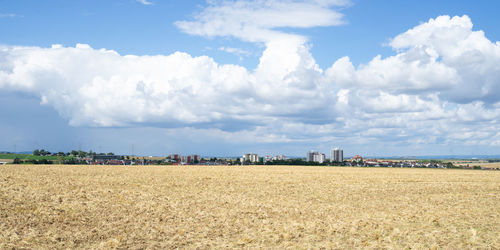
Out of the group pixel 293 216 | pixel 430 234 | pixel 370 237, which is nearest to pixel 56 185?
pixel 293 216

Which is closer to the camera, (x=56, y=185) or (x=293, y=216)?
(x=293, y=216)

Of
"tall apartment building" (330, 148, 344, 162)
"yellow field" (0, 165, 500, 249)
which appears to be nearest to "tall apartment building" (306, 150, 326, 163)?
"tall apartment building" (330, 148, 344, 162)

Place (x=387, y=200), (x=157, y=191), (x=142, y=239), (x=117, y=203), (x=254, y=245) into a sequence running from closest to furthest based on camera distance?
1. (x=254, y=245)
2. (x=142, y=239)
3. (x=117, y=203)
4. (x=387, y=200)
5. (x=157, y=191)

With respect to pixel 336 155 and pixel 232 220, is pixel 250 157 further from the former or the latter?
pixel 232 220

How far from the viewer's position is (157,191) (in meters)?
30.5

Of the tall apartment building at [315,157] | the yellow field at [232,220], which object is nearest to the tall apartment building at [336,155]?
the tall apartment building at [315,157]

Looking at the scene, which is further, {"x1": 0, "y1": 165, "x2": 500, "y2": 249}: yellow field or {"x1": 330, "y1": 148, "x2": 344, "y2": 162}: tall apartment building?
{"x1": 330, "y1": 148, "x2": 344, "y2": 162}: tall apartment building

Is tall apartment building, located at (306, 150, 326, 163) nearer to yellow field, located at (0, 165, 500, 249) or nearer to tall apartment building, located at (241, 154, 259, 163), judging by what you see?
tall apartment building, located at (241, 154, 259, 163)

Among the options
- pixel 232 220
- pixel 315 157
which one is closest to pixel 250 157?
pixel 315 157

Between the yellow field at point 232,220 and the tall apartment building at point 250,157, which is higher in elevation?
the tall apartment building at point 250,157

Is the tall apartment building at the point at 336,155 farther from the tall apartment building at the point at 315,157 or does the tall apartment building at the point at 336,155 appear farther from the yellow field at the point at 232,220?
the yellow field at the point at 232,220

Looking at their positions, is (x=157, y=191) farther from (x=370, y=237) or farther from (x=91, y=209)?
(x=370, y=237)

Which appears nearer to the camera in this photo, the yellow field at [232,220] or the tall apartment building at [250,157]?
the yellow field at [232,220]

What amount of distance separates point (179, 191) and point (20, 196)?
11179 millimetres
